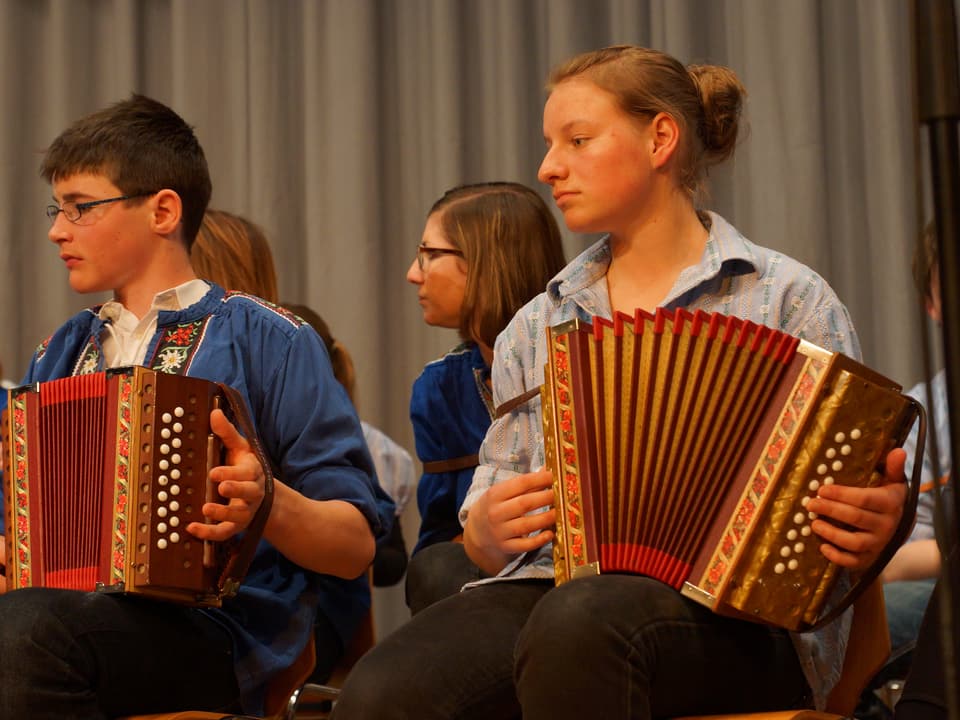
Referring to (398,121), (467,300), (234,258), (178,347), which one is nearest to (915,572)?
(467,300)

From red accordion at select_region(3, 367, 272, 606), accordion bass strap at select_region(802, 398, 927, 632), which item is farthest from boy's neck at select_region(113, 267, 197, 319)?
accordion bass strap at select_region(802, 398, 927, 632)

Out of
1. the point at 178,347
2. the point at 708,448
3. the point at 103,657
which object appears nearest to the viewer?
the point at 708,448

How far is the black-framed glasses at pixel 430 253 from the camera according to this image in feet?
9.07

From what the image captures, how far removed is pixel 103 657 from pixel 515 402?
26.3 inches

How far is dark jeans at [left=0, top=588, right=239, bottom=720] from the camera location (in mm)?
1624

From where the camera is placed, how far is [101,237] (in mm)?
2117

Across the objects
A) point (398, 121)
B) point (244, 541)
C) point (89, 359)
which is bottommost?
point (244, 541)

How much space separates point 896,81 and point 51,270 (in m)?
2.46

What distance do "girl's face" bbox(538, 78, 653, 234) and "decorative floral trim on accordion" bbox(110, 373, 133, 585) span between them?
669 millimetres

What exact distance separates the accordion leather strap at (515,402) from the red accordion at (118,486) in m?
0.38

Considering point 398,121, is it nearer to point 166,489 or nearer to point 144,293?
point 144,293

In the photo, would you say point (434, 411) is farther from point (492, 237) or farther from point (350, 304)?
point (350, 304)

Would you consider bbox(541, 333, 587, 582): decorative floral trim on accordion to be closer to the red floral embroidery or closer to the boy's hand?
the boy's hand

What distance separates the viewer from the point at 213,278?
→ 2715mm
